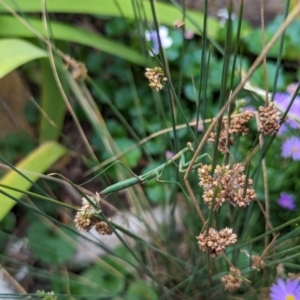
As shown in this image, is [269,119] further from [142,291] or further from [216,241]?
[142,291]

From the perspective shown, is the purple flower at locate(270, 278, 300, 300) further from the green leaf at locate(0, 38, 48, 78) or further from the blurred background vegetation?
the green leaf at locate(0, 38, 48, 78)

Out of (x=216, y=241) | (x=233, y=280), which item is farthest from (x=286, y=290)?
(x=216, y=241)

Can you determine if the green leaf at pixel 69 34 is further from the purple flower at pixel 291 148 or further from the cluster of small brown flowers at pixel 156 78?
the cluster of small brown flowers at pixel 156 78

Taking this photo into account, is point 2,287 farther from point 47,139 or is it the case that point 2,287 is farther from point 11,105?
point 11,105

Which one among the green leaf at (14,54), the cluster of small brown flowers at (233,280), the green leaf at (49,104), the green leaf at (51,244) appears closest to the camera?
the cluster of small brown flowers at (233,280)

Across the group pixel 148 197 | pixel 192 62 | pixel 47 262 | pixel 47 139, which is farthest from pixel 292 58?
pixel 47 262

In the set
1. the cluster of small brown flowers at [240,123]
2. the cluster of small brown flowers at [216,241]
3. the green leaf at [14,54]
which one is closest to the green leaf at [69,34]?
the green leaf at [14,54]
